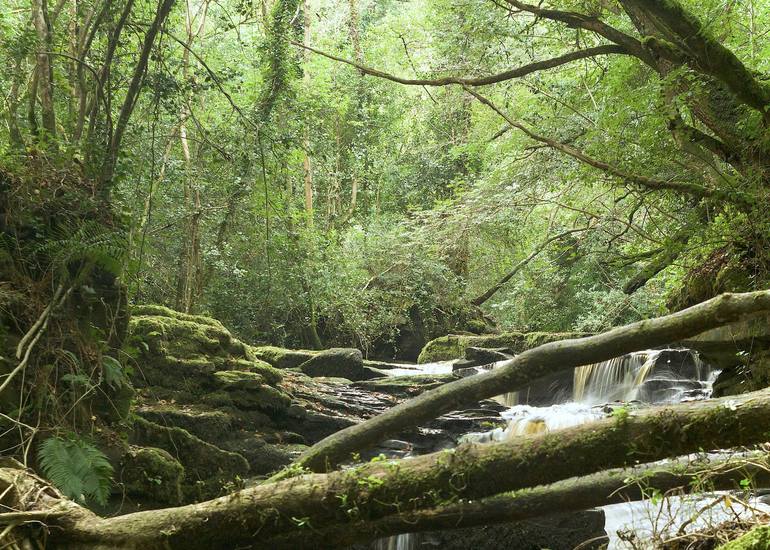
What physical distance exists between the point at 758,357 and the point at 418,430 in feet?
16.1

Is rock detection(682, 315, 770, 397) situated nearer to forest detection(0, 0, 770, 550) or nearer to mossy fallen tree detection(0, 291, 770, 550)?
forest detection(0, 0, 770, 550)

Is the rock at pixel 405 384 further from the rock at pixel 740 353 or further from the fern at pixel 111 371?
the fern at pixel 111 371

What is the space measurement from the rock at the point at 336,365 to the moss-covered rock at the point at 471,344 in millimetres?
4323

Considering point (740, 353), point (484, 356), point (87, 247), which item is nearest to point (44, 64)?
point (87, 247)

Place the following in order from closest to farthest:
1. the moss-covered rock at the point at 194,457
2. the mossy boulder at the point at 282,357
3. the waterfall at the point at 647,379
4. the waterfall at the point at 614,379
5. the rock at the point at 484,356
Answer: the moss-covered rock at the point at 194,457 < the waterfall at the point at 647,379 < the waterfall at the point at 614,379 < the mossy boulder at the point at 282,357 < the rock at the point at 484,356

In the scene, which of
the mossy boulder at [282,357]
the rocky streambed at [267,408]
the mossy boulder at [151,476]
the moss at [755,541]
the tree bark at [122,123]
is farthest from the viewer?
the mossy boulder at [282,357]

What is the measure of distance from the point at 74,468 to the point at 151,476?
1.96m

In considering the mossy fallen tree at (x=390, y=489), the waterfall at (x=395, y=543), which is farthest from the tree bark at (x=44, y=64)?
the waterfall at (x=395, y=543)

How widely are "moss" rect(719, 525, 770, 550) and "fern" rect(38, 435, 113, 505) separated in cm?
377

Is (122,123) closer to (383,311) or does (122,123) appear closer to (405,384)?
(405,384)

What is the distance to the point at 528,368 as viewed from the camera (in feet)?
12.2

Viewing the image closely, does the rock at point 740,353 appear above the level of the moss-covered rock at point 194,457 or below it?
above

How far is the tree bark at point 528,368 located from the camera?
3525 mm

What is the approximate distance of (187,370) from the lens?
9.34 meters
